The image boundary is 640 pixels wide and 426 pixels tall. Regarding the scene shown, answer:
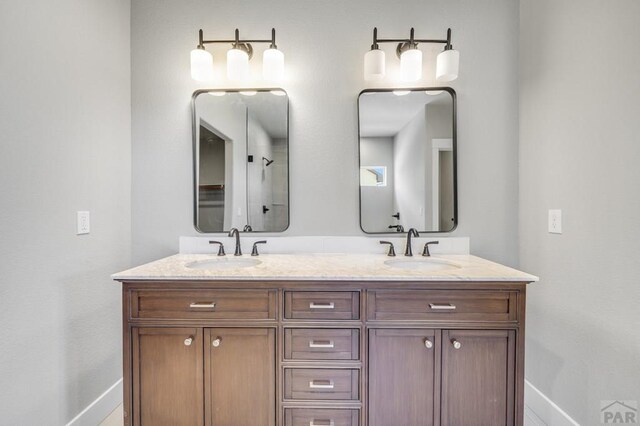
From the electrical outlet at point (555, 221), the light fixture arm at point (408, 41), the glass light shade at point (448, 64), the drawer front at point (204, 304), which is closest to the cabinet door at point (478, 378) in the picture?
the electrical outlet at point (555, 221)

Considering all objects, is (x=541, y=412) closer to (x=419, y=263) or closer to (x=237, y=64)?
(x=419, y=263)

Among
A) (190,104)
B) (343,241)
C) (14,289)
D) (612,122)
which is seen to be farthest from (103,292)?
(612,122)

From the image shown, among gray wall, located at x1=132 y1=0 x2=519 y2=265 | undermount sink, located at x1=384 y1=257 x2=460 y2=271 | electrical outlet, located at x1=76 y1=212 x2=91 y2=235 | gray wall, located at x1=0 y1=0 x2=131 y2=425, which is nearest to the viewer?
gray wall, located at x1=0 y1=0 x2=131 y2=425

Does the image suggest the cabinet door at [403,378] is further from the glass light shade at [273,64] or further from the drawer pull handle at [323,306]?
the glass light shade at [273,64]

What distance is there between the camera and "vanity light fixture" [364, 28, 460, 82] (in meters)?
1.60

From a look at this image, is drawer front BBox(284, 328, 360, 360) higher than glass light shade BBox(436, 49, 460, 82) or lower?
lower

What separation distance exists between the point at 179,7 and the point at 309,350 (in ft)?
7.03

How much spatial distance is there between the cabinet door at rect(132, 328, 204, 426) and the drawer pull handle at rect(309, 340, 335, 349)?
48 cm

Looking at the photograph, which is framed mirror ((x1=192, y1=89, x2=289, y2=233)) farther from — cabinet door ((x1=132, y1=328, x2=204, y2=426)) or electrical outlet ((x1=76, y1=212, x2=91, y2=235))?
cabinet door ((x1=132, y1=328, x2=204, y2=426))

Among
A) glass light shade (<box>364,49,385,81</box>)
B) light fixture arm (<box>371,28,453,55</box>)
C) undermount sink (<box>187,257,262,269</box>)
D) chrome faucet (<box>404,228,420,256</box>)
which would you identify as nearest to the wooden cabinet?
undermount sink (<box>187,257,262,269</box>)

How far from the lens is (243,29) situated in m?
1.76

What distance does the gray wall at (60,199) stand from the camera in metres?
1.11

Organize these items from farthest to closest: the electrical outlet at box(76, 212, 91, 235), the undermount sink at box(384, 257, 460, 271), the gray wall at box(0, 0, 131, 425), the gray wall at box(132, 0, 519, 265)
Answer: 1. the gray wall at box(132, 0, 519, 265)
2. the undermount sink at box(384, 257, 460, 271)
3. the electrical outlet at box(76, 212, 91, 235)
4. the gray wall at box(0, 0, 131, 425)

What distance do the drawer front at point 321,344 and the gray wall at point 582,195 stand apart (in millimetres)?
1078
